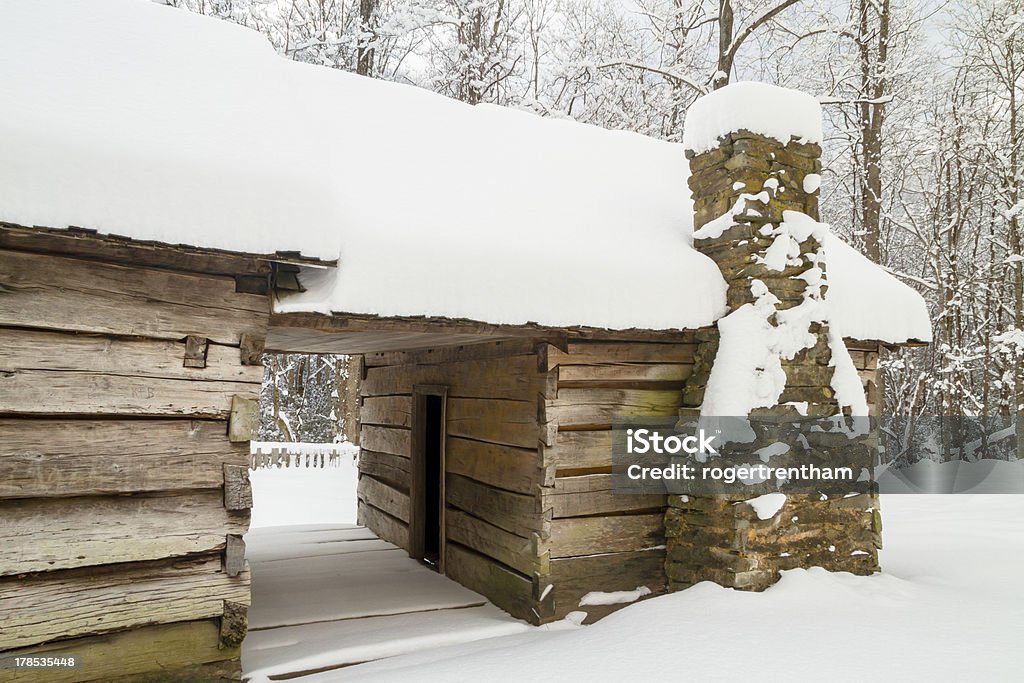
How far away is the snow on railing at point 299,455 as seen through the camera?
15586 millimetres

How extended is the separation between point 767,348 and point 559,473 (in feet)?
6.11

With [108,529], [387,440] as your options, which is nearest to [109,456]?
[108,529]

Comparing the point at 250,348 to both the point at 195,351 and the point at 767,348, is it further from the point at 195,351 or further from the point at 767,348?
the point at 767,348

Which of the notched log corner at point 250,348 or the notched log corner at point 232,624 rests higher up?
the notched log corner at point 250,348

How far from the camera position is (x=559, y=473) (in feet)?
17.2

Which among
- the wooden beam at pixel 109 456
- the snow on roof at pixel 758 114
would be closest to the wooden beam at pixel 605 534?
the wooden beam at pixel 109 456

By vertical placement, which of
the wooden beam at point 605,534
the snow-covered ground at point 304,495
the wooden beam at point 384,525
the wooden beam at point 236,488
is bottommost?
the snow-covered ground at point 304,495

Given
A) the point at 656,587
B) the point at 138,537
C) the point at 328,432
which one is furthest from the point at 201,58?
the point at 328,432

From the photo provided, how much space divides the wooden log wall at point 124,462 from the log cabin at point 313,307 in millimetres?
12

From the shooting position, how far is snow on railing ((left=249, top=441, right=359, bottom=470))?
51.1 ft

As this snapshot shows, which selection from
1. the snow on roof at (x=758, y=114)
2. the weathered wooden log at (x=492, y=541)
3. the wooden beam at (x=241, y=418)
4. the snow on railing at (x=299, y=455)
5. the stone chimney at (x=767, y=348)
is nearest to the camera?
the wooden beam at (x=241, y=418)

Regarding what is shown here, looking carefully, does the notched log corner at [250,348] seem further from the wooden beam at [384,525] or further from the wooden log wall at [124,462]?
the wooden beam at [384,525]

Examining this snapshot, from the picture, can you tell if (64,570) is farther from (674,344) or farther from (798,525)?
(798,525)

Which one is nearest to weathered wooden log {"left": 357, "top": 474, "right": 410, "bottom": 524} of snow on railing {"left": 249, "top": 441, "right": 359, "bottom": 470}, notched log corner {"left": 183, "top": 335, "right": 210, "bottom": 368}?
notched log corner {"left": 183, "top": 335, "right": 210, "bottom": 368}
